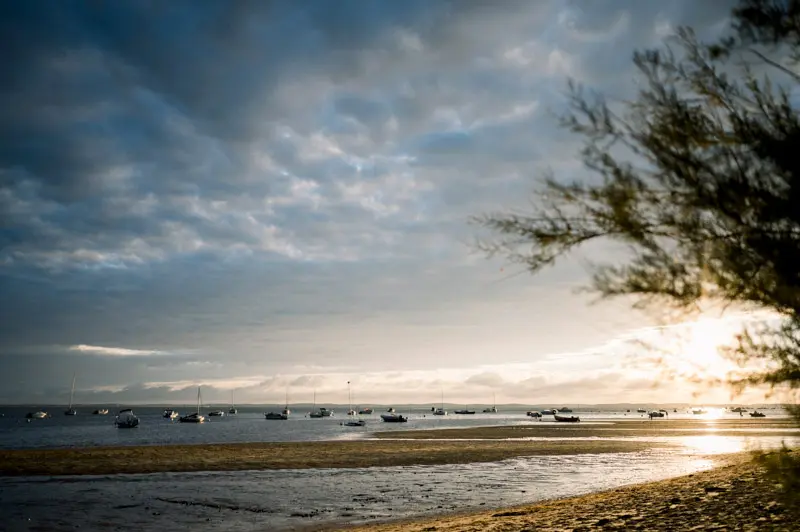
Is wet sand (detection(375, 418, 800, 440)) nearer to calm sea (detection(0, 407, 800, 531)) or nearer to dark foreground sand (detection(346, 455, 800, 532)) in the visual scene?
calm sea (detection(0, 407, 800, 531))

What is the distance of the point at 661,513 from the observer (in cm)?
1332

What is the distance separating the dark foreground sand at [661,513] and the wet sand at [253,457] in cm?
1868

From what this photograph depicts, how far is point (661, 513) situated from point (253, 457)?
2979cm

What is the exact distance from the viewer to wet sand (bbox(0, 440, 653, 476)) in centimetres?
3234

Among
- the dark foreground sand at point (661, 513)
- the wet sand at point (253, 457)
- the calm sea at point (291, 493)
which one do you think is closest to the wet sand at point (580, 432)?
the wet sand at point (253, 457)

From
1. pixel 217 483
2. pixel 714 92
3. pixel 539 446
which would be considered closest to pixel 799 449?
pixel 714 92

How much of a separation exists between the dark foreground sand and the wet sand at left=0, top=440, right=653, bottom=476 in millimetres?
18684

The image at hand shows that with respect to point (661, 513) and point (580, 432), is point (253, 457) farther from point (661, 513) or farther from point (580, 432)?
point (580, 432)

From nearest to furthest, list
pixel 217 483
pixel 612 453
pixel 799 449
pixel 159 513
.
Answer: pixel 799 449 < pixel 159 513 < pixel 217 483 < pixel 612 453

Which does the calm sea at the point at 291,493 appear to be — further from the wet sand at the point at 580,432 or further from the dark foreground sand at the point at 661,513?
the wet sand at the point at 580,432

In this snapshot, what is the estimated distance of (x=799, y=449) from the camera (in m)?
7.50

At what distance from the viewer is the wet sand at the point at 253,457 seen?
32344 millimetres

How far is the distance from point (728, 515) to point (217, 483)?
2170cm

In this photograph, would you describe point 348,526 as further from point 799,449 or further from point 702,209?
point 702,209
